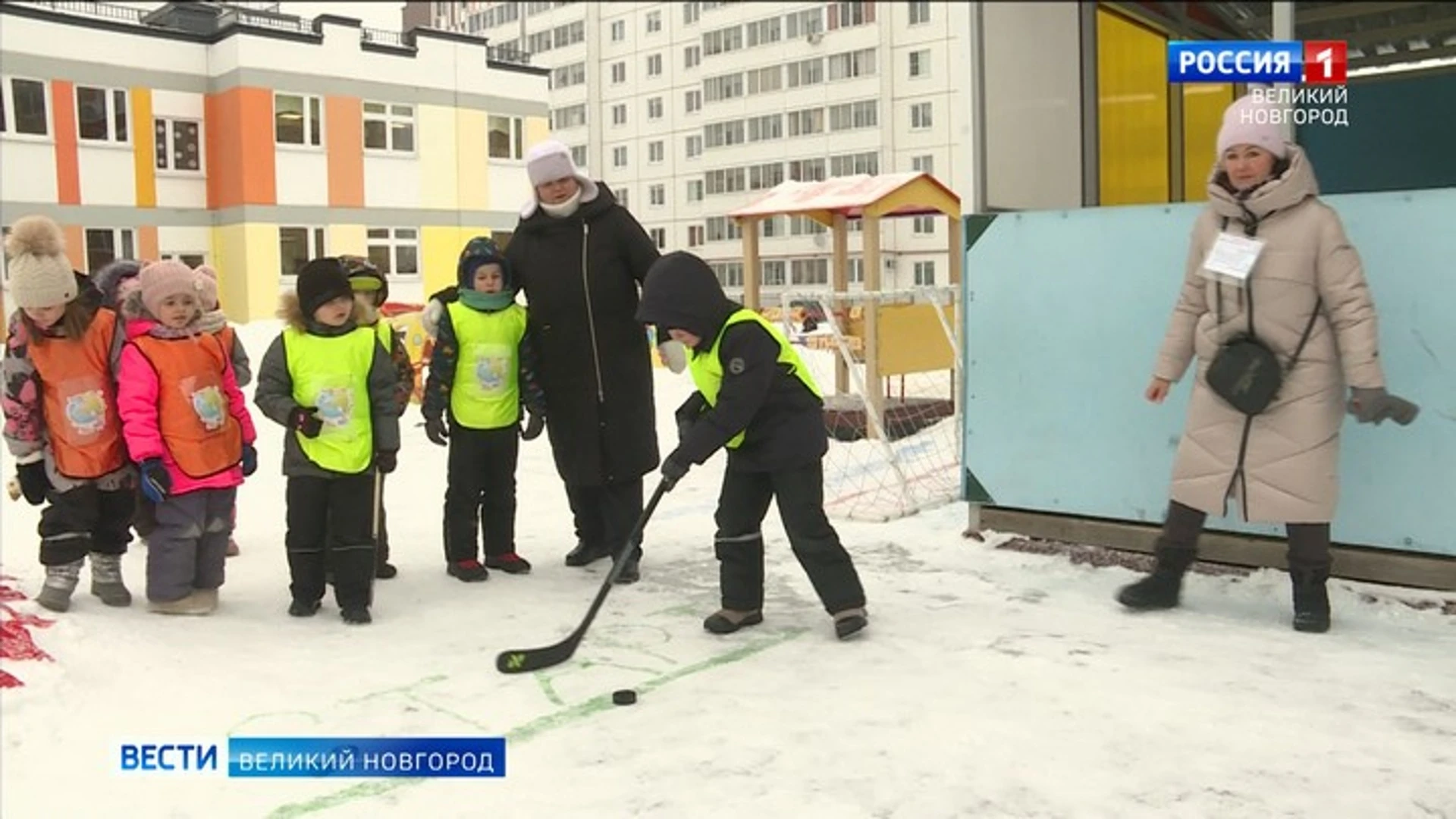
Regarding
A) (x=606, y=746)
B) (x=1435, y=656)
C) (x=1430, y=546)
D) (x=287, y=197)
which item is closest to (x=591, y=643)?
(x=606, y=746)

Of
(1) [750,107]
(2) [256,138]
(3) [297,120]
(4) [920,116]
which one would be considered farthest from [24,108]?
(1) [750,107]

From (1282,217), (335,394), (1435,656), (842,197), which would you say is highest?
(842,197)

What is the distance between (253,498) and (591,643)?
3788 mm

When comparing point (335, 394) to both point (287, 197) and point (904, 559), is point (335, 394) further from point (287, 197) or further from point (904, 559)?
point (287, 197)

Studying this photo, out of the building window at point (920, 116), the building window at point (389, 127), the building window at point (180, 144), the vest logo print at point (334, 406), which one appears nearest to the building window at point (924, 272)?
the building window at point (920, 116)

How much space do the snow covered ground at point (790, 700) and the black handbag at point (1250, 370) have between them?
2.34ft

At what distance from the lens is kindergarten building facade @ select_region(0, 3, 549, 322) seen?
497 inches

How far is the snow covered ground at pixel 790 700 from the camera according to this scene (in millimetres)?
2404

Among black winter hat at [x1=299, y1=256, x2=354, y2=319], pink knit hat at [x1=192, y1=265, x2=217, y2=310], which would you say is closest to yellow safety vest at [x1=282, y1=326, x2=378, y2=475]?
black winter hat at [x1=299, y1=256, x2=354, y2=319]

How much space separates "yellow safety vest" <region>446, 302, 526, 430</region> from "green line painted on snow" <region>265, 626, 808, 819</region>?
135 cm

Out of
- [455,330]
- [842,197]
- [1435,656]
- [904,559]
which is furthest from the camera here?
[842,197]

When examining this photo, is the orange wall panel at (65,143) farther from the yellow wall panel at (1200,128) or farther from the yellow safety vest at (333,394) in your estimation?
the yellow wall panel at (1200,128)

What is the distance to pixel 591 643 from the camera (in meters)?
3.56

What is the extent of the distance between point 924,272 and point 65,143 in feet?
80.1
